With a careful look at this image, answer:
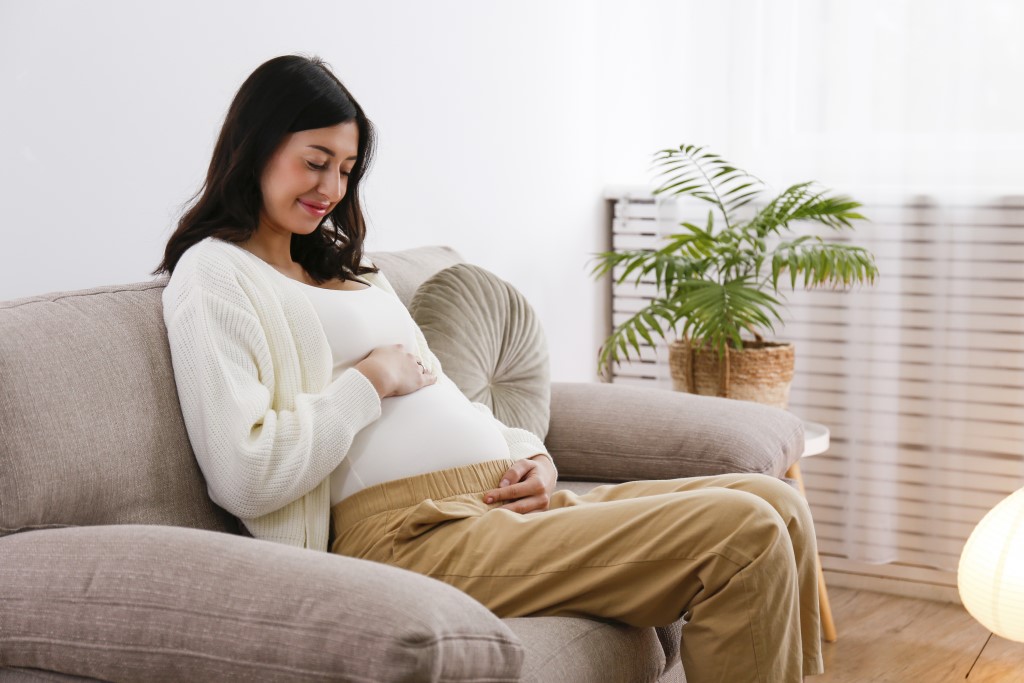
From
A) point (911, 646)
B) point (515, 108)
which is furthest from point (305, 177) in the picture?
point (911, 646)

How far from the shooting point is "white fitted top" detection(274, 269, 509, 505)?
1.52 m

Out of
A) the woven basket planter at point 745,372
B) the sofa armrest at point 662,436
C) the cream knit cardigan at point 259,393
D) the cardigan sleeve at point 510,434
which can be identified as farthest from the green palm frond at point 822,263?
the cream knit cardigan at point 259,393

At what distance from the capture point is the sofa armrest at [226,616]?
1.01 m

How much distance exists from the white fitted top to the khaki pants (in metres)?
0.07

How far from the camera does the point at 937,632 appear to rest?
2.67 m

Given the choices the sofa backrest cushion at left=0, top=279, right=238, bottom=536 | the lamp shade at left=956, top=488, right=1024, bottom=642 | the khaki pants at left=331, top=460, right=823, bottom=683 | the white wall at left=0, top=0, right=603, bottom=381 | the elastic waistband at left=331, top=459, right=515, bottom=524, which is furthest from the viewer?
the lamp shade at left=956, top=488, right=1024, bottom=642

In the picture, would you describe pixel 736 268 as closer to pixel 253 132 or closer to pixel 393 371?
pixel 393 371

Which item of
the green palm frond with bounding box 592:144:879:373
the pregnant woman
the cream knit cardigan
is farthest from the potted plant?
the cream knit cardigan

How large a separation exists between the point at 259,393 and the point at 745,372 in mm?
1463

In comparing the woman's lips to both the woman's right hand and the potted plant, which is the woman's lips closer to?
the woman's right hand

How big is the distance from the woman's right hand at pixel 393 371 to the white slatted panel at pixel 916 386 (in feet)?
5.19

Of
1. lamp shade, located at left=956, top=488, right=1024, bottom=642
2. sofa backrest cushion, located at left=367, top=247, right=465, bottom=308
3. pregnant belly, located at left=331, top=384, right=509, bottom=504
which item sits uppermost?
sofa backrest cushion, located at left=367, top=247, right=465, bottom=308

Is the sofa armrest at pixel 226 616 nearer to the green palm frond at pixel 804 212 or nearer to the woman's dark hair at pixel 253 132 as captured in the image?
the woman's dark hair at pixel 253 132

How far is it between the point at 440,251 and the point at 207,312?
96 cm
